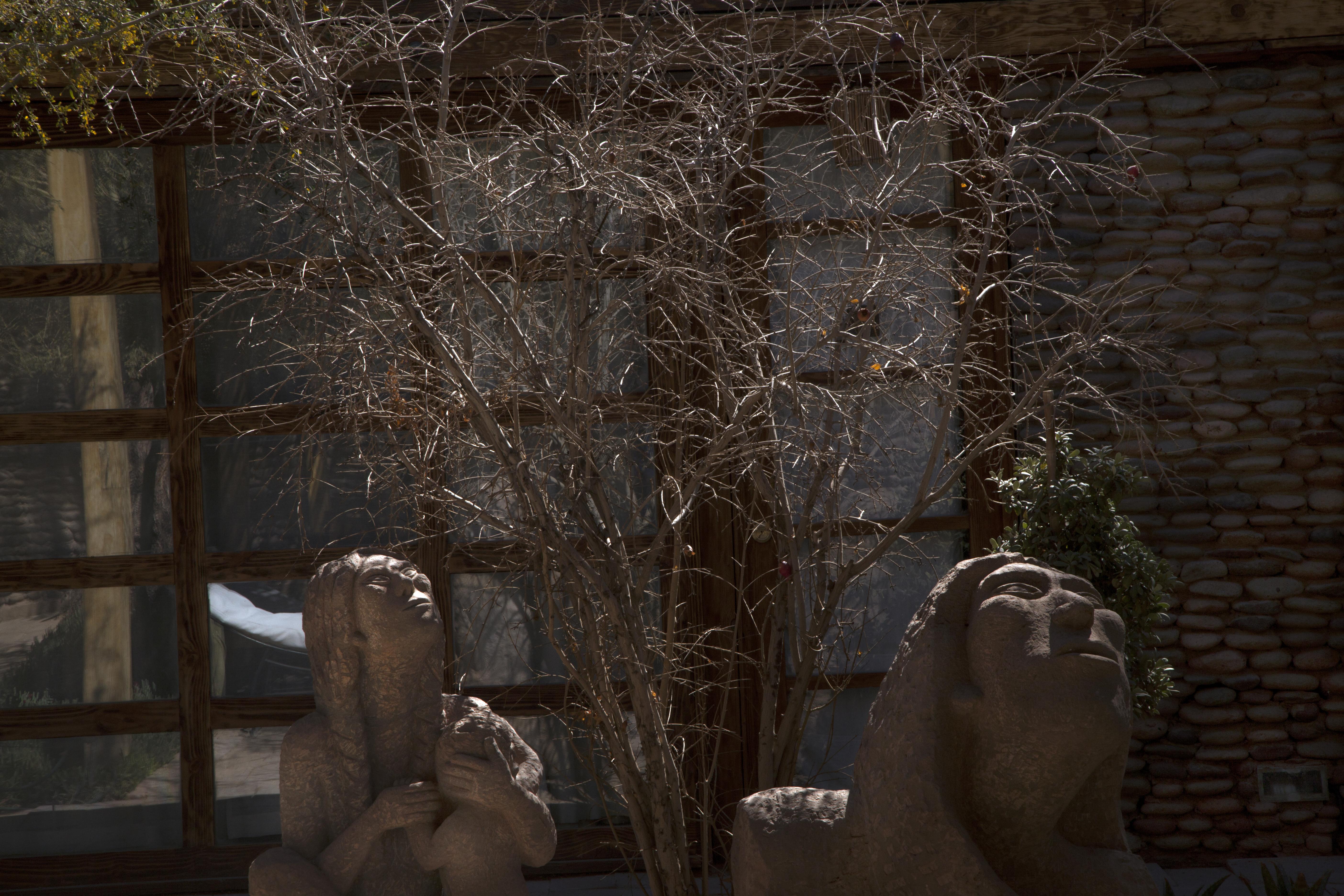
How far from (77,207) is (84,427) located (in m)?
0.87

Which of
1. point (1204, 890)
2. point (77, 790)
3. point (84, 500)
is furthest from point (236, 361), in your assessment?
point (1204, 890)

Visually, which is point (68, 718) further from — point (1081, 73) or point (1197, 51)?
point (1197, 51)

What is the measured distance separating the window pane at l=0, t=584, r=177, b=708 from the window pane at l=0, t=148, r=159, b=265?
1.34 meters

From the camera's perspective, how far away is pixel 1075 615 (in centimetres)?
170

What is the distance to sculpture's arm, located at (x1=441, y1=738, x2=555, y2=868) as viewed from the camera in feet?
7.23

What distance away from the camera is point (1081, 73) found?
4.21 meters

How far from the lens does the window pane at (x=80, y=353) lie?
4328 millimetres

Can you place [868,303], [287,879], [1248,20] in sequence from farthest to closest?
1. [1248,20]
2. [868,303]
3. [287,879]

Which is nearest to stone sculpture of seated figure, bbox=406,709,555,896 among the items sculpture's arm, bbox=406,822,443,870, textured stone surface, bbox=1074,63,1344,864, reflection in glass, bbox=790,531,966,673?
sculpture's arm, bbox=406,822,443,870

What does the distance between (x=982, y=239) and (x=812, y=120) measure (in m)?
0.81

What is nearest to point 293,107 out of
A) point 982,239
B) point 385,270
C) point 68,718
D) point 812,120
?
point 385,270

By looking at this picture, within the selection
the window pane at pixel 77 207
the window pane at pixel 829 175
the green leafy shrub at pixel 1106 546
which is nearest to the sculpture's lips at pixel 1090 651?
the green leafy shrub at pixel 1106 546

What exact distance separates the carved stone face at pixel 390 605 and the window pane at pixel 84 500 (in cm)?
250

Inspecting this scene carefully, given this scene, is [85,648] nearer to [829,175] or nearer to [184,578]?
[184,578]
